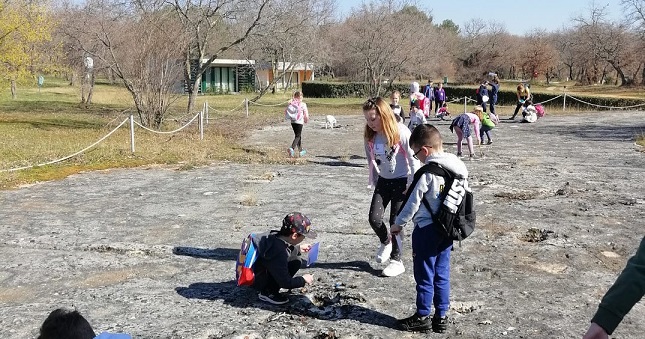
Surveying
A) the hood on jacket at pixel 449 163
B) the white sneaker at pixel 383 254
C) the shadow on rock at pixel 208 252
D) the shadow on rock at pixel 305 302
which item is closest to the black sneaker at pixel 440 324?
the shadow on rock at pixel 305 302

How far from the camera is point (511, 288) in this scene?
489 centimetres

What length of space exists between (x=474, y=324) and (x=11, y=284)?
3881 millimetres

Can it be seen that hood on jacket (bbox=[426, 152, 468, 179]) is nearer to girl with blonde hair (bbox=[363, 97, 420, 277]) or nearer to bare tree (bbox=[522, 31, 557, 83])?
girl with blonde hair (bbox=[363, 97, 420, 277])

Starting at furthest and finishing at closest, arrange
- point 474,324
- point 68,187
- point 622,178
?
point 622,178 → point 68,187 → point 474,324

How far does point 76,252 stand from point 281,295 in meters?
2.57

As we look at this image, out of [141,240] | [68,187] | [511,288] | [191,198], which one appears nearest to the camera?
[511,288]

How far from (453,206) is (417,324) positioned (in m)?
0.86

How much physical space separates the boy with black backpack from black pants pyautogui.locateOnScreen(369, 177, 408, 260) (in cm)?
107

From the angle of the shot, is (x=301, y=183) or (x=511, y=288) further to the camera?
(x=301, y=183)

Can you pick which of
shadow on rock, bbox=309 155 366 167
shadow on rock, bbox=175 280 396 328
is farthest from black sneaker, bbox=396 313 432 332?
shadow on rock, bbox=309 155 366 167

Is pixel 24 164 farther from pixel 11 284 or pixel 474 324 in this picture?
pixel 474 324

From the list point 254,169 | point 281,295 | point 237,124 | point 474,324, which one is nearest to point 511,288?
point 474,324

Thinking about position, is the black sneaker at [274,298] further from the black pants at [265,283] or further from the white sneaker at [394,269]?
the white sneaker at [394,269]

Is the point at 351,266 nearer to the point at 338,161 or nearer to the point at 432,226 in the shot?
the point at 432,226
